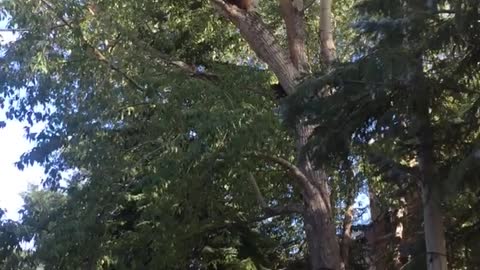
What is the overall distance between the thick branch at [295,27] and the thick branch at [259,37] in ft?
1.03

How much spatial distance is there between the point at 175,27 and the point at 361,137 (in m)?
7.36

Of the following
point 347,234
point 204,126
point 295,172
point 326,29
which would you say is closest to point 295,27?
point 326,29

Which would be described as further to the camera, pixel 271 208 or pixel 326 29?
pixel 326 29

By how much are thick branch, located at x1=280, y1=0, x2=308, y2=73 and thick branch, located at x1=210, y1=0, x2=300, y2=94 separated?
0.31 metres

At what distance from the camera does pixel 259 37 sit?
14.1m

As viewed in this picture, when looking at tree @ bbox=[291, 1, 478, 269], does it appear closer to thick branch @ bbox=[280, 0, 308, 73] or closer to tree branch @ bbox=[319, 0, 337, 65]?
tree branch @ bbox=[319, 0, 337, 65]

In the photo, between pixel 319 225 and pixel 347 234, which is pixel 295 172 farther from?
pixel 347 234

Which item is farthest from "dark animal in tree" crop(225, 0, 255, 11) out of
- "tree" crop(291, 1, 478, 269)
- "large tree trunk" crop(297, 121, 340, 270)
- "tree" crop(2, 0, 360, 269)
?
"tree" crop(291, 1, 478, 269)

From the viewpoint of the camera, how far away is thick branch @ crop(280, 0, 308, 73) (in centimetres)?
1448

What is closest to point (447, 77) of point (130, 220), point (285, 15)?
point (285, 15)

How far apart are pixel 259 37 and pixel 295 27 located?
3.55ft

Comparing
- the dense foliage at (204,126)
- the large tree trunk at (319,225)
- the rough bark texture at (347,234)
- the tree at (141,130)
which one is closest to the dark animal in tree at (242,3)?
the dense foliage at (204,126)

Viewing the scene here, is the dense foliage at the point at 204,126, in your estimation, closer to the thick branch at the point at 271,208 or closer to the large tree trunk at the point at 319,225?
the thick branch at the point at 271,208

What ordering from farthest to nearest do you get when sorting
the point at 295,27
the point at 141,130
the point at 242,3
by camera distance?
the point at 295,27 < the point at 242,3 < the point at 141,130
